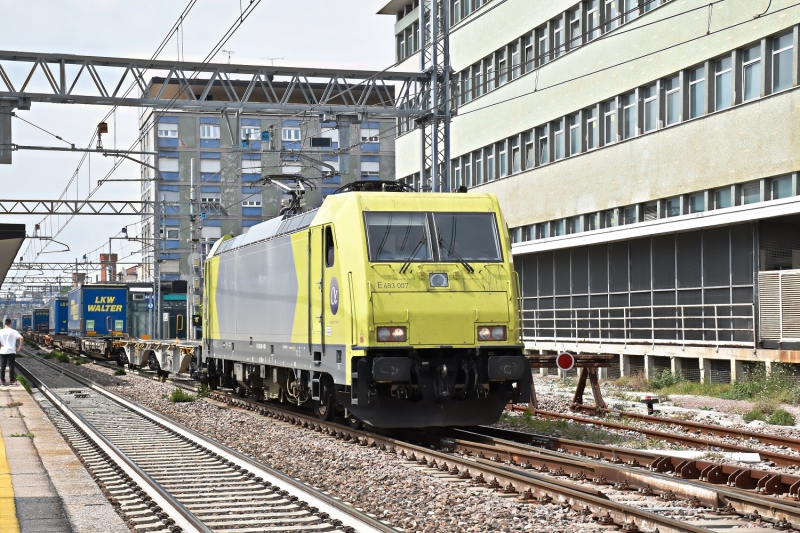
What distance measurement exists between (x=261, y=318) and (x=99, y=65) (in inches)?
374

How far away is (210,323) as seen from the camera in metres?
24.2

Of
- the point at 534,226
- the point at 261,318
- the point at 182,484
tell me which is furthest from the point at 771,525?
the point at 534,226

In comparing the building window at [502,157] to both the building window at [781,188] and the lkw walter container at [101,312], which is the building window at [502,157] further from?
the lkw walter container at [101,312]

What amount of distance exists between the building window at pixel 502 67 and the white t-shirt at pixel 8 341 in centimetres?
2054

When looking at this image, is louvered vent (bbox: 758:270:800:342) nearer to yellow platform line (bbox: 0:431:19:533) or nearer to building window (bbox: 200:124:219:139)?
yellow platform line (bbox: 0:431:19:533)

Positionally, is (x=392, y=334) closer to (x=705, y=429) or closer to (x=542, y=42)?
(x=705, y=429)

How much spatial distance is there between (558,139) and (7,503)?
2906 centimetres

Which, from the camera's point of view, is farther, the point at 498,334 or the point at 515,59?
the point at 515,59

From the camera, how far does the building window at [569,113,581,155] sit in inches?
1373

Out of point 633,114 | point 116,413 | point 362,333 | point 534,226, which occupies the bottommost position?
point 116,413

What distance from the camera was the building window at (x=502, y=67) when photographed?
39438mm

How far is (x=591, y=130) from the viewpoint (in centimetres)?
3428

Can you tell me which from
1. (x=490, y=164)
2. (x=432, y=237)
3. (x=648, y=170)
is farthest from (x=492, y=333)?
(x=490, y=164)

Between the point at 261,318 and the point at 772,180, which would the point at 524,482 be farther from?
the point at 772,180
